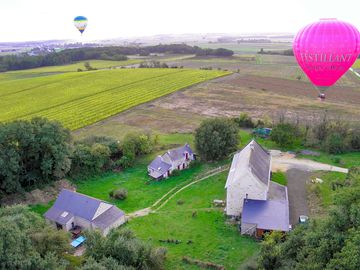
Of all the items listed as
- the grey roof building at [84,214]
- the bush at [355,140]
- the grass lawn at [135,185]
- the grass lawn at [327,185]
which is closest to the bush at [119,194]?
the grass lawn at [135,185]

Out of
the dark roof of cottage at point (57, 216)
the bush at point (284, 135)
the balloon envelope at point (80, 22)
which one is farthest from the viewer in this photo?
the balloon envelope at point (80, 22)

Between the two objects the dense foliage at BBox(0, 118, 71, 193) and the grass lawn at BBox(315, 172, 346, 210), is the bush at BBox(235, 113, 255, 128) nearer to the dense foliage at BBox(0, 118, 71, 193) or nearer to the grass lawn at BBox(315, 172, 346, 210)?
the grass lawn at BBox(315, 172, 346, 210)

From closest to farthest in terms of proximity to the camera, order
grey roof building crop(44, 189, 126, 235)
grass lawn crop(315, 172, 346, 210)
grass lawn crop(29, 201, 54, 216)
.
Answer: grey roof building crop(44, 189, 126, 235)
grass lawn crop(315, 172, 346, 210)
grass lawn crop(29, 201, 54, 216)

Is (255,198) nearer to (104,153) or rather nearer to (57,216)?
(57,216)

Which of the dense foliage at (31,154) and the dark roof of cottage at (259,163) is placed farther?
the dense foliage at (31,154)

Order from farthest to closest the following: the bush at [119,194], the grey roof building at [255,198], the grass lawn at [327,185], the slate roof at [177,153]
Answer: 1. the slate roof at [177,153]
2. the bush at [119,194]
3. the grass lawn at [327,185]
4. the grey roof building at [255,198]

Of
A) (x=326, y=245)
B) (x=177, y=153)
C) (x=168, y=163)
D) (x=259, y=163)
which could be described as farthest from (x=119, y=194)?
(x=326, y=245)

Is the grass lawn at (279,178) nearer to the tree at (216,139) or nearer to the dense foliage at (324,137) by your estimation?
the tree at (216,139)

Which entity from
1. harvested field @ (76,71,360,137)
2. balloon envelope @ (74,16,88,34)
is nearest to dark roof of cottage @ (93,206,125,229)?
harvested field @ (76,71,360,137)
